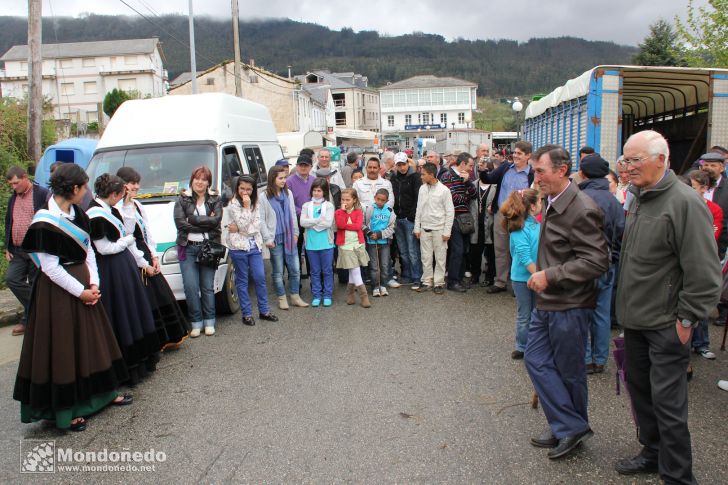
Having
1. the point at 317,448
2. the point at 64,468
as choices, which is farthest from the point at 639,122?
the point at 64,468

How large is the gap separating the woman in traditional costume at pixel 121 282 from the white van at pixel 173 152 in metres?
1.33

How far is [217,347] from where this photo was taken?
6.41 meters

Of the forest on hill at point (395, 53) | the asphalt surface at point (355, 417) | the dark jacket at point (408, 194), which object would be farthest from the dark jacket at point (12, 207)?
the forest on hill at point (395, 53)

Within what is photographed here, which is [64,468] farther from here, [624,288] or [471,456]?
[624,288]

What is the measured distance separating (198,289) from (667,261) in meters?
5.13

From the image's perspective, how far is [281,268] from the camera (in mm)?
7980

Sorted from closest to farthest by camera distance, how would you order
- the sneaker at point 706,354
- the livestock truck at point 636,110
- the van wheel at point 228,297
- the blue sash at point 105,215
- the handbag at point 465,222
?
1. the blue sash at point 105,215
2. the sneaker at point 706,354
3. the van wheel at point 228,297
4. the handbag at point 465,222
5. the livestock truck at point 636,110

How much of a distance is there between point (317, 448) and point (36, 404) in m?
2.22

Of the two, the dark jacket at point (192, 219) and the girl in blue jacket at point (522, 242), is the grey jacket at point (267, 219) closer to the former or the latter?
the dark jacket at point (192, 219)

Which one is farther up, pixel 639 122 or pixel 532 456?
pixel 639 122

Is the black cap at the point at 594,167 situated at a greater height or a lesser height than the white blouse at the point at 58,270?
greater

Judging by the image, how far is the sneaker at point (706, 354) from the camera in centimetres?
565

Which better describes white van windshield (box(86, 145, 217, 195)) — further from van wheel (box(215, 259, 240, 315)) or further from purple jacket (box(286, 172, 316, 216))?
purple jacket (box(286, 172, 316, 216))

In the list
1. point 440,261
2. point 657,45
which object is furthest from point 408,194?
point 657,45
